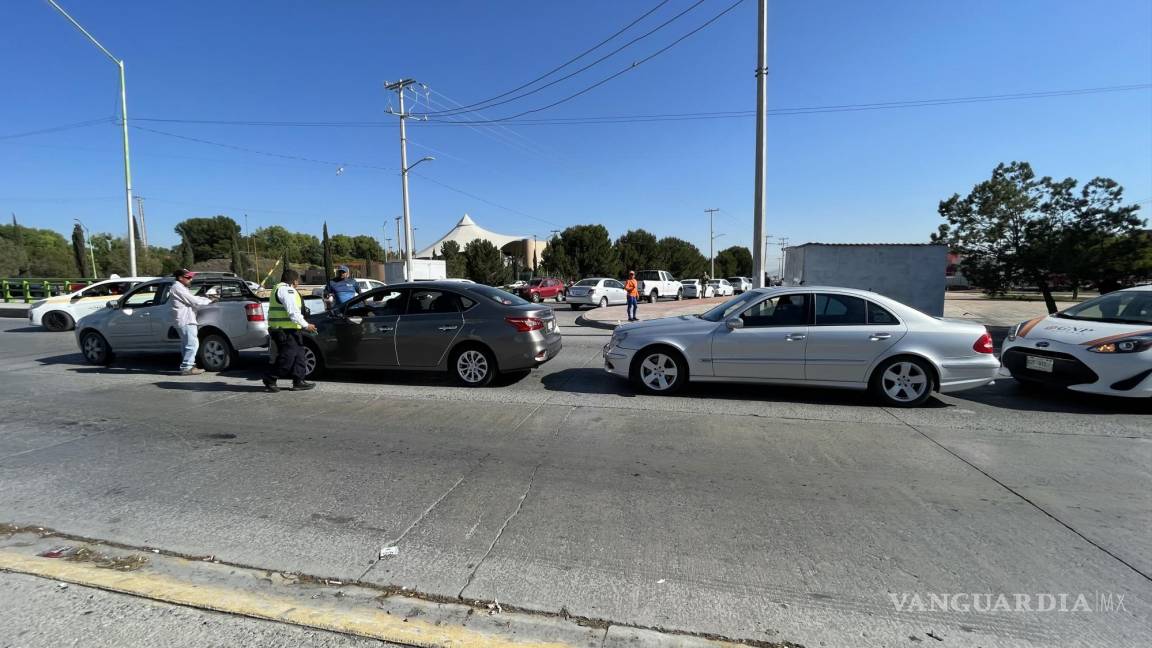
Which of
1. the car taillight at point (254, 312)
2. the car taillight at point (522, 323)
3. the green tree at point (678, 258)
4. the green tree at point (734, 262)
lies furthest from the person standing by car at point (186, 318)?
the green tree at point (734, 262)

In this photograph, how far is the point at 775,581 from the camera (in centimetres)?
279

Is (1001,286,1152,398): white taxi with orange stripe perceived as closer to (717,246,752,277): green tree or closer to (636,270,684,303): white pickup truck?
(636,270,684,303): white pickup truck

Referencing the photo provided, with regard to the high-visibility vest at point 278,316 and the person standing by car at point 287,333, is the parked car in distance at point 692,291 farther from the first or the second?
the high-visibility vest at point 278,316

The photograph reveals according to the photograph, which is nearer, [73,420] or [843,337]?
[73,420]

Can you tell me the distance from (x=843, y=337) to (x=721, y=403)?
5.42 ft

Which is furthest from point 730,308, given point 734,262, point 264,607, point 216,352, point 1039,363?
point 734,262

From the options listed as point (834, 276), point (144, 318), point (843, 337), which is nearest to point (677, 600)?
point (843, 337)

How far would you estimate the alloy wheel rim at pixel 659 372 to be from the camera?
272 inches

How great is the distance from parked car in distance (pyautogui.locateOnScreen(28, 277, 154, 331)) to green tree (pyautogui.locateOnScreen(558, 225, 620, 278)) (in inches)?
1766

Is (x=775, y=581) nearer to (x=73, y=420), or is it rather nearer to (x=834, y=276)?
(x=73, y=420)

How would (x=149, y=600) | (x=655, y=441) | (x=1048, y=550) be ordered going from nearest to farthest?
1. (x=149, y=600)
2. (x=1048, y=550)
3. (x=655, y=441)

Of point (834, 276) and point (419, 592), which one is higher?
point (834, 276)

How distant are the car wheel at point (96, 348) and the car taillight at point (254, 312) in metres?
2.97

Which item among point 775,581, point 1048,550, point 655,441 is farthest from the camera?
point 655,441
